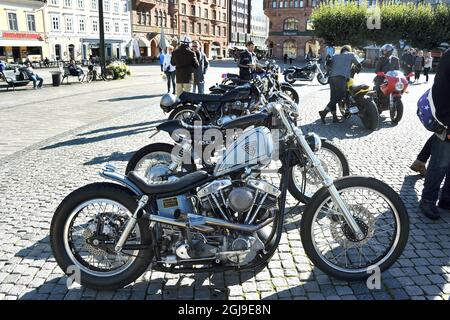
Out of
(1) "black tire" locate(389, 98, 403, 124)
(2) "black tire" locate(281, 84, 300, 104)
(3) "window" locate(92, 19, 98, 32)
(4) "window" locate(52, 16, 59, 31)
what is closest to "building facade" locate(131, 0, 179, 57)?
(3) "window" locate(92, 19, 98, 32)

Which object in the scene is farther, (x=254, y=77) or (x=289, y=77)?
(x=289, y=77)

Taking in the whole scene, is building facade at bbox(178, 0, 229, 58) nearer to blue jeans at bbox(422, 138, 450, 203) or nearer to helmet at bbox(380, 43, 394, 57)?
helmet at bbox(380, 43, 394, 57)

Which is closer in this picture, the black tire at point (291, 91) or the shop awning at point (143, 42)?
the black tire at point (291, 91)

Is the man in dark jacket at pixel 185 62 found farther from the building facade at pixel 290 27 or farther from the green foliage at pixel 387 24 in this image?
the building facade at pixel 290 27

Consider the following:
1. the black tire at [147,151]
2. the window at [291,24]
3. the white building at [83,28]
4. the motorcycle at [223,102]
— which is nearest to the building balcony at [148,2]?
the white building at [83,28]

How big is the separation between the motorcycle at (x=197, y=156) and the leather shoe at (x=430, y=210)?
948mm

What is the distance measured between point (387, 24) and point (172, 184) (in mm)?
45949

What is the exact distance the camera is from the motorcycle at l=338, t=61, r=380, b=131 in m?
8.65

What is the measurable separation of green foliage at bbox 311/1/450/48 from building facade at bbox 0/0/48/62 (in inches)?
1178

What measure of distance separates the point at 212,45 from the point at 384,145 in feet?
241

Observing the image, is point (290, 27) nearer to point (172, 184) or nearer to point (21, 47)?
point (21, 47)

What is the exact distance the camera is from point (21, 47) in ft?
133

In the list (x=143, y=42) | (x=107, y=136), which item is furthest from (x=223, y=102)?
(x=143, y=42)

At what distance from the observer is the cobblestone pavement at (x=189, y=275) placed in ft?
9.94
